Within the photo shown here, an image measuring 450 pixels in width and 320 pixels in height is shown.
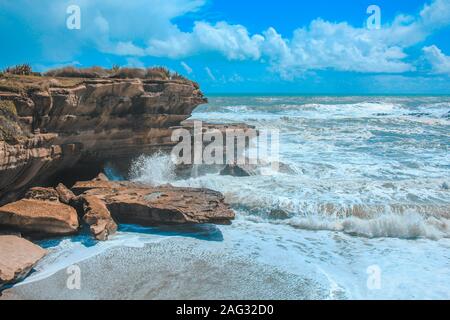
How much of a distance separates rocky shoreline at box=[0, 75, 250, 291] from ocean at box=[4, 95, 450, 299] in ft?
0.94

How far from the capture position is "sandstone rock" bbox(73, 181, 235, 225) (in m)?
7.30

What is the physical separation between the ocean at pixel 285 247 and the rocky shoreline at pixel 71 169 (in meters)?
0.29

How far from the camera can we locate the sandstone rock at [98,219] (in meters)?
6.91

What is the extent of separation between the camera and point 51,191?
7684 mm

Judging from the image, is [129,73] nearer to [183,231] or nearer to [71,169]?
[71,169]

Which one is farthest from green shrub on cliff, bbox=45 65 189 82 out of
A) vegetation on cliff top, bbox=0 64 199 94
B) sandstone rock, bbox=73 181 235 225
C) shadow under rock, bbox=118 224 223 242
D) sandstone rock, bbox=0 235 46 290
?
sandstone rock, bbox=0 235 46 290

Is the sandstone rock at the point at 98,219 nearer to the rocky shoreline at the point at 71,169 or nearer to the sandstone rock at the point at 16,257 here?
the rocky shoreline at the point at 71,169

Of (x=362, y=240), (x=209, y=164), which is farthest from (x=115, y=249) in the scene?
(x=209, y=164)

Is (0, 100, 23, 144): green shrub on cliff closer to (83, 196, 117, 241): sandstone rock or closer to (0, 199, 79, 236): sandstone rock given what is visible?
(0, 199, 79, 236): sandstone rock

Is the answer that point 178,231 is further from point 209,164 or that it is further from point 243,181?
point 209,164

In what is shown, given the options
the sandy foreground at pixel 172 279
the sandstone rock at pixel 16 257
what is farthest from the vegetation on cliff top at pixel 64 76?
the sandy foreground at pixel 172 279

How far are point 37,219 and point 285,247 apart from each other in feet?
13.0

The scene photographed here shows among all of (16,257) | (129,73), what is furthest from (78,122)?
(16,257)
